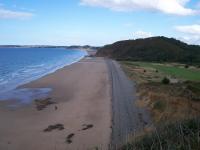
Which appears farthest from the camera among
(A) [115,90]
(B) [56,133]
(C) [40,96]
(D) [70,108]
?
(A) [115,90]

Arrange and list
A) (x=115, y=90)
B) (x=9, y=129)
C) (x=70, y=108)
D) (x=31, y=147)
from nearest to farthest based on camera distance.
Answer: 1. (x=31, y=147)
2. (x=9, y=129)
3. (x=70, y=108)
4. (x=115, y=90)

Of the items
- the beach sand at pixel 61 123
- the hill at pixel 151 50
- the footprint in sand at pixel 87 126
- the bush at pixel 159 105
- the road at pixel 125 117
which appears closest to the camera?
the beach sand at pixel 61 123

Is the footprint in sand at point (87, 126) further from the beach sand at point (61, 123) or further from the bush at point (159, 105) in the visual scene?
the bush at point (159, 105)

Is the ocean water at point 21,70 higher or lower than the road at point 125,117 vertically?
lower

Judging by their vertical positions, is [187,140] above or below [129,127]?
above

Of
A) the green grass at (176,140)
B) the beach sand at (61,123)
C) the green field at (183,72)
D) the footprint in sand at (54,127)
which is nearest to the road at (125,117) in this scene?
the beach sand at (61,123)

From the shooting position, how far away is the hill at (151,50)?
344 feet

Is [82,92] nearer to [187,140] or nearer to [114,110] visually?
[114,110]

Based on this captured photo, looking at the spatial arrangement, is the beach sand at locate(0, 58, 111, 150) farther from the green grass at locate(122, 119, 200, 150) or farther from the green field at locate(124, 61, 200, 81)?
the green field at locate(124, 61, 200, 81)

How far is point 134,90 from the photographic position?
3189cm

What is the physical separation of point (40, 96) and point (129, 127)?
574 inches

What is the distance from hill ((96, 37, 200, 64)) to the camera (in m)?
105

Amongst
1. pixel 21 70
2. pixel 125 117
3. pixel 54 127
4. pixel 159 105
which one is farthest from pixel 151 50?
pixel 54 127

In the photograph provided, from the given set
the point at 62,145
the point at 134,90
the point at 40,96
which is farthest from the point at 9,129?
the point at 134,90
